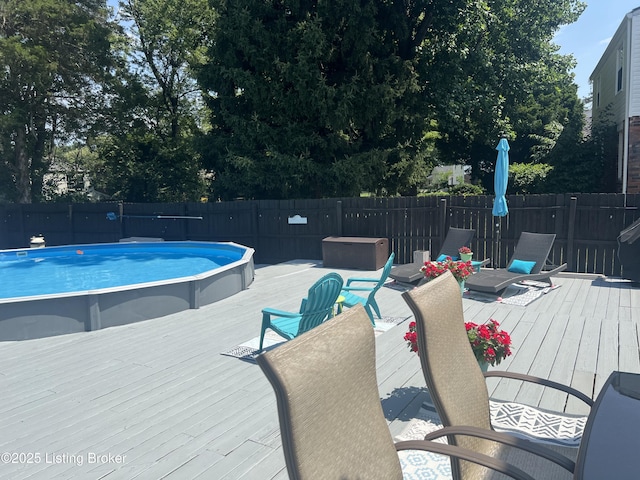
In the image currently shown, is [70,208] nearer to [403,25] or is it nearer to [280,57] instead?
[280,57]

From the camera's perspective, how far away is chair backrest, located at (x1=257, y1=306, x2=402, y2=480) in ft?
4.45

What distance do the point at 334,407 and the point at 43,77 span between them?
2310 cm

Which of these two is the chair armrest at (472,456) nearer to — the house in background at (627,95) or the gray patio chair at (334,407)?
the gray patio chair at (334,407)

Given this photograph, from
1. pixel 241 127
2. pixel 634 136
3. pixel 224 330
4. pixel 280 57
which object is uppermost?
pixel 280 57

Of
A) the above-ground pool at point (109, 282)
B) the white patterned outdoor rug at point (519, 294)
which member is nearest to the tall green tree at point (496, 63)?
the white patterned outdoor rug at point (519, 294)

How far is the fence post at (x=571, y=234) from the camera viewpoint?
9.22 meters

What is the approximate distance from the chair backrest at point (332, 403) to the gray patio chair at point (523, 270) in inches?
222

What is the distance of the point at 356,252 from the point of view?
10336 millimetres

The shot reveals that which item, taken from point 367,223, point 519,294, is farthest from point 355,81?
point 519,294

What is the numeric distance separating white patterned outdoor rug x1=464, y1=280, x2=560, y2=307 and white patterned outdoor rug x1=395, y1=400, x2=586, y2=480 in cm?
360

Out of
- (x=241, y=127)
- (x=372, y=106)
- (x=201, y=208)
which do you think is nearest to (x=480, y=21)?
(x=372, y=106)

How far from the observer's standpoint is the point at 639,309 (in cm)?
643

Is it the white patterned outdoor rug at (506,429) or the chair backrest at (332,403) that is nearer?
the chair backrest at (332,403)

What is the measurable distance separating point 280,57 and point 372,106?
11.6 ft
